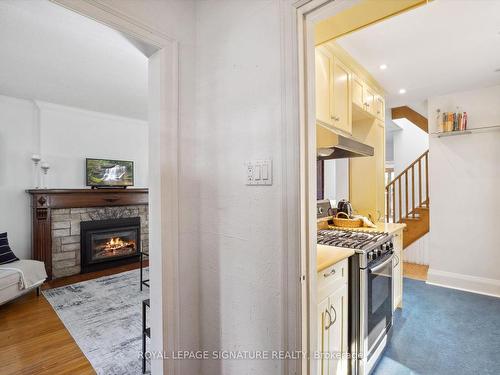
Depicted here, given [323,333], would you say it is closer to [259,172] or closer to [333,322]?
[333,322]

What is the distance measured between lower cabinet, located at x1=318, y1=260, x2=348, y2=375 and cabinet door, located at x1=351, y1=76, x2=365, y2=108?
64.9 inches

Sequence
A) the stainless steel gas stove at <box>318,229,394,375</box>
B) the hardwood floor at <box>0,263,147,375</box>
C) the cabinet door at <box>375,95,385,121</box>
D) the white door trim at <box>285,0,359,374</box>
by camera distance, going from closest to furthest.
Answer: the white door trim at <box>285,0,359,374</box>, the stainless steel gas stove at <box>318,229,394,375</box>, the hardwood floor at <box>0,263,147,375</box>, the cabinet door at <box>375,95,385,121</box>

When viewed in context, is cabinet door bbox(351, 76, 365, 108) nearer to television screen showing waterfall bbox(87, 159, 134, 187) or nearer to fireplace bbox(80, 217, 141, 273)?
television screen showing waterfall bbox(87, 159, 134, 187)

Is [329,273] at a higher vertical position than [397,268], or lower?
higher

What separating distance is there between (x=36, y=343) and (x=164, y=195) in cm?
220

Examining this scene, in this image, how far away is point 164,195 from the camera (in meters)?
1.20

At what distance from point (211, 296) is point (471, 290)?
3.72 meters

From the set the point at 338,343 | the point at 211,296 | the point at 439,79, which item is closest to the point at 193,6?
the point at 211,296

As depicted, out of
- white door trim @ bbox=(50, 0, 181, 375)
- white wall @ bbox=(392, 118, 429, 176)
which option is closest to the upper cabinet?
white door trim @ bbox=(50, 0, 181, 375)

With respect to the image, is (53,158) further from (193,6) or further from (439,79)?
(439,79)

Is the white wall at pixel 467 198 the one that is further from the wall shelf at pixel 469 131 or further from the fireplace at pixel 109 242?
the fireplace at pixel 109 242

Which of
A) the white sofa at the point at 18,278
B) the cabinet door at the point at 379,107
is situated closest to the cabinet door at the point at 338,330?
the cabinet door at the point at 379,107

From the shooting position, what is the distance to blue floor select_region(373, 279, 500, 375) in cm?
187

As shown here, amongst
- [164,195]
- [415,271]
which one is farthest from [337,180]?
[164,195]
